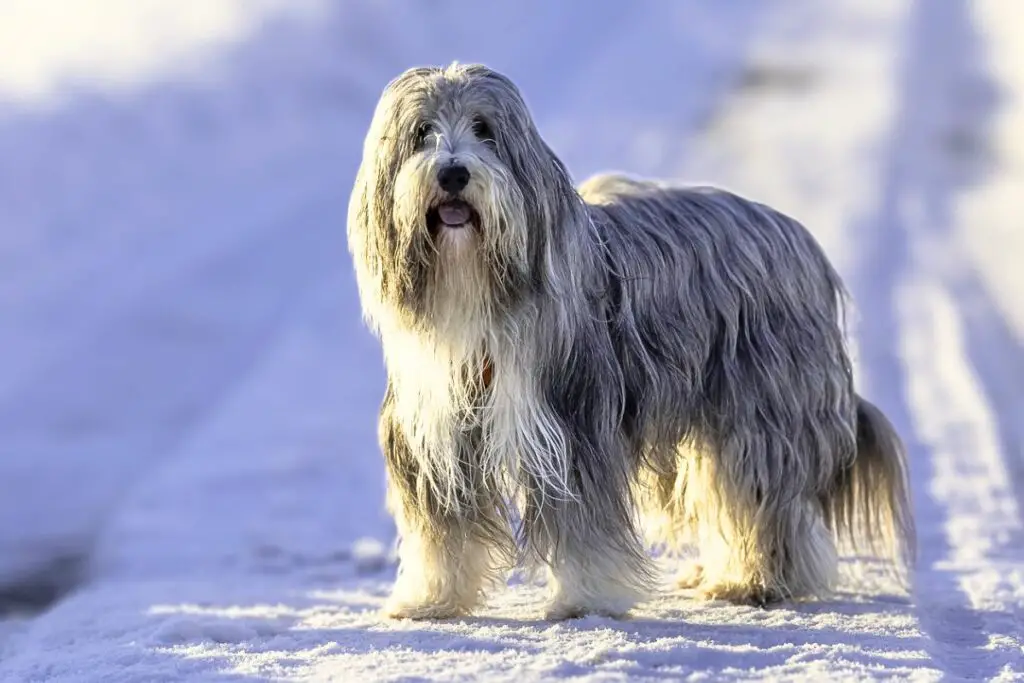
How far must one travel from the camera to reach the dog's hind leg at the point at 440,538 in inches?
195

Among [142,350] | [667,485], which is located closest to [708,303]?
[667,485]

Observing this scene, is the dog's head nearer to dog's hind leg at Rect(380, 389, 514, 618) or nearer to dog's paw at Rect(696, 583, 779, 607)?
dog's hind leg at Rect(380, 389, 514, 618)

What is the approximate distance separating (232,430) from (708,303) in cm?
374

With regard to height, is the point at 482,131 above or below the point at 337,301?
below

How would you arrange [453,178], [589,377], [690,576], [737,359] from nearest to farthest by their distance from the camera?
[453,178], [589,377], [737,359], [690,576]

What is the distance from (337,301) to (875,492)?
17.6 feet

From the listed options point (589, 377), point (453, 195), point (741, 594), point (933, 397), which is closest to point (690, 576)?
point (741, 594)

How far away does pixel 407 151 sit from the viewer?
4.57 meters

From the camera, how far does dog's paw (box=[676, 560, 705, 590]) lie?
585cm

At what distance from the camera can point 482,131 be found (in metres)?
4.61

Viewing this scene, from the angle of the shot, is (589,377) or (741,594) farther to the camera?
(741,594)

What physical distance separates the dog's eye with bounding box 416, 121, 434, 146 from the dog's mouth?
0.24 m

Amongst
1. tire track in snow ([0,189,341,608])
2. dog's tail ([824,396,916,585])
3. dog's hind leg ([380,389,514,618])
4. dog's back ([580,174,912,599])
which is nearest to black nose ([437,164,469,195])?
dog's back ([580,174,912,599])

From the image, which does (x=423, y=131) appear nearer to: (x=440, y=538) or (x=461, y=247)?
(x=461, y=247)
